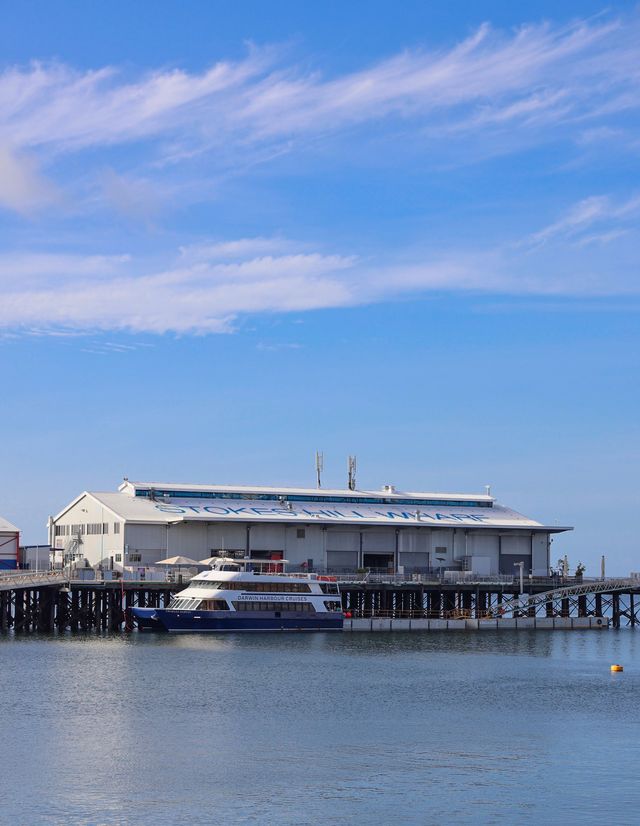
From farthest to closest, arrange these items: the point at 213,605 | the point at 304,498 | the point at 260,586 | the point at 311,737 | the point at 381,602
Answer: the point at 304,498 < the point at 381,602 < the point at 260,586 < the point at 213,605 < the point at 311,737

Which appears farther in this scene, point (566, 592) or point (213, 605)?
point (566, 592)

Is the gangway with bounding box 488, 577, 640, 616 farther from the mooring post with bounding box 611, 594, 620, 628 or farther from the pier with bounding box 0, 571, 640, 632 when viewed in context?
the mooring post with bounding box 611, 594, 620, 628

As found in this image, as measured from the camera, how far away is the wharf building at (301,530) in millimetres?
107562

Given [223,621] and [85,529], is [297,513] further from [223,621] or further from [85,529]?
[223,621]

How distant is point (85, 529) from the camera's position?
113 m

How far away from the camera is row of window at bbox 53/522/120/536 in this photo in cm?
10856

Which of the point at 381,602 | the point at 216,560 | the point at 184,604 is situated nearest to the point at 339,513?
the point at 381,602

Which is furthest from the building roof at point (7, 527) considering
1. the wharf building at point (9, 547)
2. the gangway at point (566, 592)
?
the gangway at point (566, 592)

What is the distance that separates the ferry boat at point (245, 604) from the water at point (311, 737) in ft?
32.6

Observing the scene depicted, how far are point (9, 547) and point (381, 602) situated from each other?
3321 centimetres

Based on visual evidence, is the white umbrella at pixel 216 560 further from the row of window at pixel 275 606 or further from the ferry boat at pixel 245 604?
the row of window at pixel 275 606

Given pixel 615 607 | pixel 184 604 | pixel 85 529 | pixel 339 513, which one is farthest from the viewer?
pixel 339 513

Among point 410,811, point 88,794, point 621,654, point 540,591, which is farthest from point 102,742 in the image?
point 540,591

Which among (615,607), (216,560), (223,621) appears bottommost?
(615,607)
